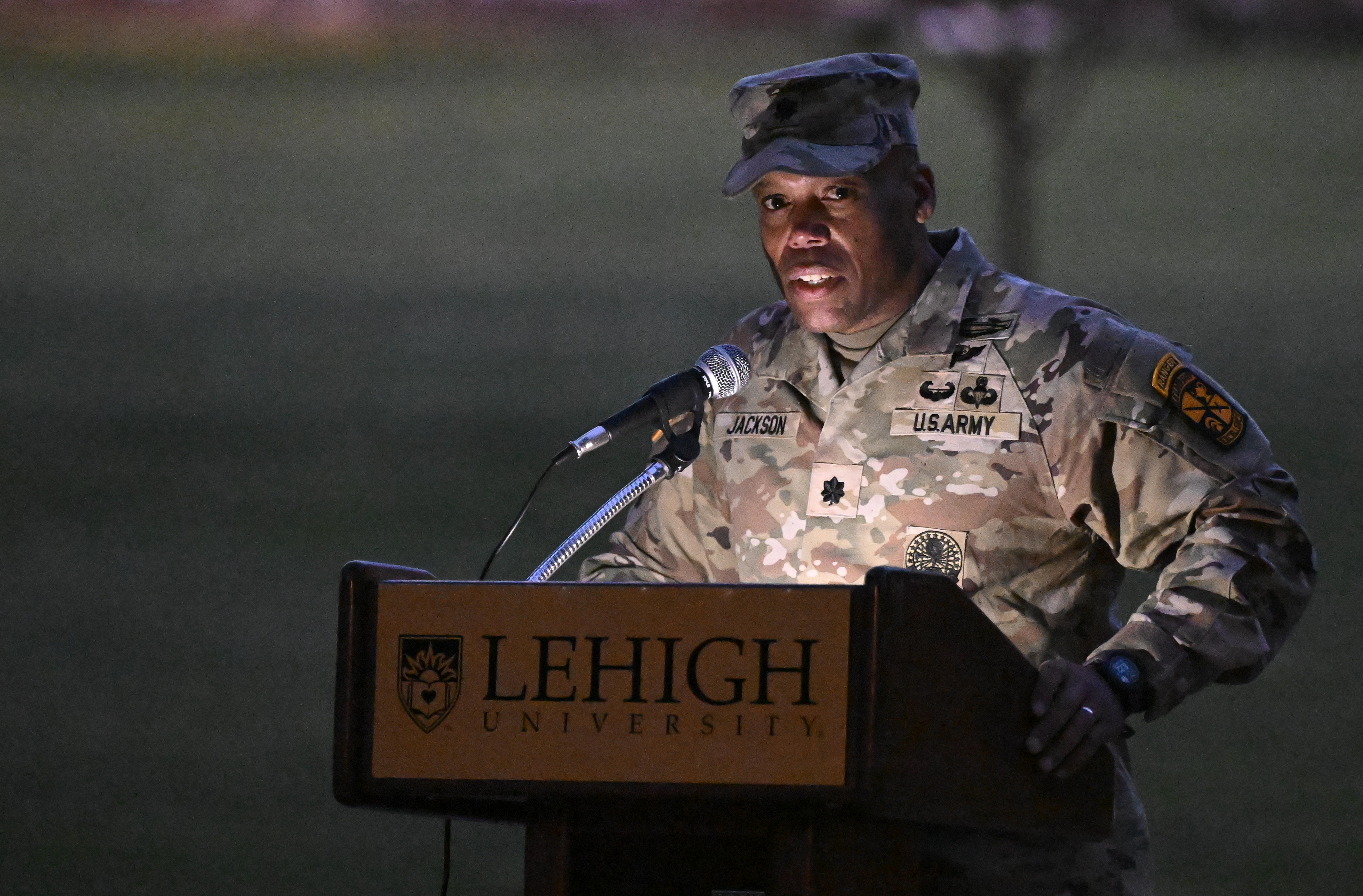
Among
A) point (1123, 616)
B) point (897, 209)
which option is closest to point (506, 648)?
point (897, 209)

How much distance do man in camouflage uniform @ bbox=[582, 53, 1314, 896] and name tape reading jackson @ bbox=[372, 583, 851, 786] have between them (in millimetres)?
387

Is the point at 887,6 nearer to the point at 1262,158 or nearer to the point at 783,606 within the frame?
the point at 1262,158

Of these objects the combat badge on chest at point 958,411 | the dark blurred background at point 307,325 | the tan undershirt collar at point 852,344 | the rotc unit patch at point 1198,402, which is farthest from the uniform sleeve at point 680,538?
the dark blurred background at point 307,325

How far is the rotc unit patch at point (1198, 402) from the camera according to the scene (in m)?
1.72

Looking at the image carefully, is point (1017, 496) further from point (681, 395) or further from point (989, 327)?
point (681, 395)

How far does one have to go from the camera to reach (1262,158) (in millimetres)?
2879

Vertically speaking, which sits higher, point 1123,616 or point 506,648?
point 1123,616

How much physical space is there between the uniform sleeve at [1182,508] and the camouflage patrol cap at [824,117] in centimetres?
38

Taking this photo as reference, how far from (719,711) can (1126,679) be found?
1.52 feet

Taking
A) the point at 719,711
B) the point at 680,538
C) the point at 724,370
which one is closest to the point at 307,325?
the point at 680,538

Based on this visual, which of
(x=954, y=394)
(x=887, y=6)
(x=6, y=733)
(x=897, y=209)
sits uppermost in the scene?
(x=887, y=6)

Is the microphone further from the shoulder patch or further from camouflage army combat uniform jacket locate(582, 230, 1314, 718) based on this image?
the shoulder patch

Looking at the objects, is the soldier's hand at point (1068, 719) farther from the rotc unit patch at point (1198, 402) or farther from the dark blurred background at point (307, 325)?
the dark blurred background at point (307, 325)

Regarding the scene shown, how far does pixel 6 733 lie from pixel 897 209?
2.17 m
